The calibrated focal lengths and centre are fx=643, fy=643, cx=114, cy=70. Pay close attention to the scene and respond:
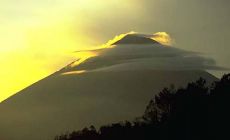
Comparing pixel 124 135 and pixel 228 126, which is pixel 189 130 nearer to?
pixel 228 126

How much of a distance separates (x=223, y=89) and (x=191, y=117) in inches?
330

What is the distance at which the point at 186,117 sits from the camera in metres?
119

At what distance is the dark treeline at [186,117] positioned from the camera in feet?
361

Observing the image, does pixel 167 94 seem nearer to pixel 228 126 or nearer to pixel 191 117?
pixel 191 117

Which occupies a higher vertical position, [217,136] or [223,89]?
[223,89]

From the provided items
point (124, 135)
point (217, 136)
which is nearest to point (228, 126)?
point (217, 136)

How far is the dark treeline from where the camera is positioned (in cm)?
11003

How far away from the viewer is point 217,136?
104 metres

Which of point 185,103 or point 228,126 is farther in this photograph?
point 185,103

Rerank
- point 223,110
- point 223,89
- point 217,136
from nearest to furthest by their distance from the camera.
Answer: point 217,136 → point 223,110 → point 223,89

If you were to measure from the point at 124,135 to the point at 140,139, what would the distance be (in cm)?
1310

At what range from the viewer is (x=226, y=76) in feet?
416

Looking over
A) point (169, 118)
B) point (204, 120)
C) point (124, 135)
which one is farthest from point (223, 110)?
point (124, 135)

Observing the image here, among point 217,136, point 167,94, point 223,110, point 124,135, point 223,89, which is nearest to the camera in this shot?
point 217,136
